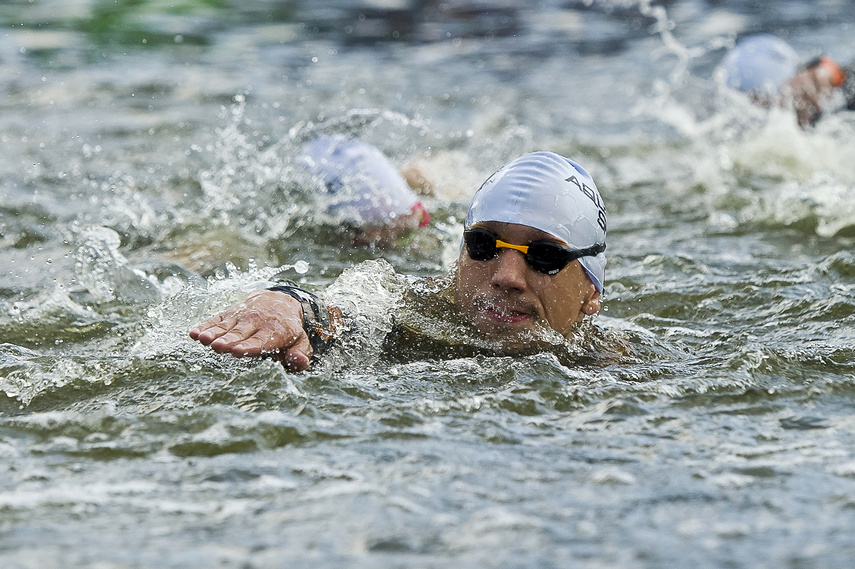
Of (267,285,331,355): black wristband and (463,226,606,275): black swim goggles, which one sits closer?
(267,285,331,355): black wristband

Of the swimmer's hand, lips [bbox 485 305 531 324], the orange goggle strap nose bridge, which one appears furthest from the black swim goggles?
the swimmer's hand

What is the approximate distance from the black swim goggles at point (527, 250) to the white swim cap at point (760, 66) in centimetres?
717

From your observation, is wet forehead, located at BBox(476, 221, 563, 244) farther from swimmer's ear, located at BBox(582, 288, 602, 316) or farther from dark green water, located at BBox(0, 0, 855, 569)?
dark green water, located at BBox(0, 0, 855, 569)

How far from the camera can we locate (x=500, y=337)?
459 centimetres

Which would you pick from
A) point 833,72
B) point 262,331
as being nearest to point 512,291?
point 262,331

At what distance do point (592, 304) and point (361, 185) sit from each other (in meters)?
2.76

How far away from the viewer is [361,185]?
284 inches

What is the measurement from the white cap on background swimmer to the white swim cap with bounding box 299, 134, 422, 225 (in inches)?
91.4

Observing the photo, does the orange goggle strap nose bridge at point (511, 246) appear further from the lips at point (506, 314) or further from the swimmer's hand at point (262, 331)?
the swimmer's hand at point (262, 331)

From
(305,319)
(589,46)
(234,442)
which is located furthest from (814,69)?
(234,442)

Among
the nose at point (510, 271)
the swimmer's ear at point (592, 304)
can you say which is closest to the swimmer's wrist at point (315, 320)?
the nose at point (510, 271)

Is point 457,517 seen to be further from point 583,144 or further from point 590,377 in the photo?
point 583,144

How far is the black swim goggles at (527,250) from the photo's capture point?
4.50 metres

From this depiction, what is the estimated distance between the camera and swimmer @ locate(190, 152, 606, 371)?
14.0ft
